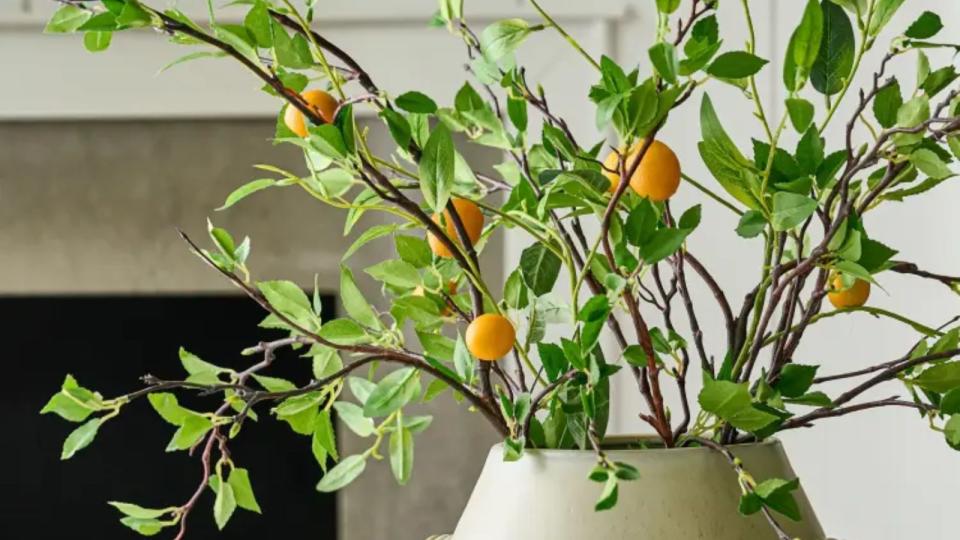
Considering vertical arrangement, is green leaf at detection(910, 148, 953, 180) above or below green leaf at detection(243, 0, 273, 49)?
above

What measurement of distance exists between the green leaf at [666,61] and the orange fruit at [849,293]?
135 mm

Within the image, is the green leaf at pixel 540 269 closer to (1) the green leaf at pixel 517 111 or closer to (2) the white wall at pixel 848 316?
(1) the green leaf at pixel 517 111

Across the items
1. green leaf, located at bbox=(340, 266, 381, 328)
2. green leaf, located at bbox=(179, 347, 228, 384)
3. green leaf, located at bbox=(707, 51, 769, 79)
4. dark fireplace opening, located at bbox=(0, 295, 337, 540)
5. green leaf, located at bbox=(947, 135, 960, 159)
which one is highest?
green leaf, located at bbox=(707, 51, 769, 79)

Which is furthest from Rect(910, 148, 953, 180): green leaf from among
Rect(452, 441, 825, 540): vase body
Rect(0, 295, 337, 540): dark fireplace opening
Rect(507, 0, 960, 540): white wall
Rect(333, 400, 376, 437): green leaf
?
Rect(0, 295, 337, 540): dark fireplace opening

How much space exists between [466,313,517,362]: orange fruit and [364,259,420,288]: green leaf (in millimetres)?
69

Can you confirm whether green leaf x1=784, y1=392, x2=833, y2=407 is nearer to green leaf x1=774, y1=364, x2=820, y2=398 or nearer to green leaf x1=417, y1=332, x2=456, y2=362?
green leaf x1=774, y1=364, x2=820, y2=398

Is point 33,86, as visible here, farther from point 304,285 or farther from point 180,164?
point 304,285

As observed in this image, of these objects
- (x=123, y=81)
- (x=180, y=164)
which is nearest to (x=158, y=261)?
(x=180, y=164)

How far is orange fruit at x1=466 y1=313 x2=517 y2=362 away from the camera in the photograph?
365mm

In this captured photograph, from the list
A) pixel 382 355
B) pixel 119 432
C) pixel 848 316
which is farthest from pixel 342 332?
pixel 119 432

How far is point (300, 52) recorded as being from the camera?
0.38 meters

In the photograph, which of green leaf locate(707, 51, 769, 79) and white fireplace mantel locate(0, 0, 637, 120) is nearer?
green leaf locate(707, 51, 769, 79)

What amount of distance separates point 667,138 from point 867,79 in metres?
0.51

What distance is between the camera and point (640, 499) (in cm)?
37
